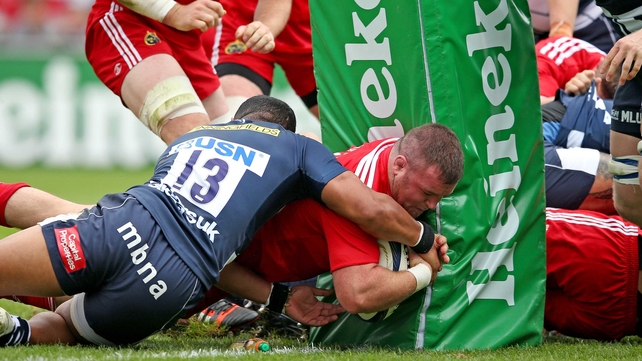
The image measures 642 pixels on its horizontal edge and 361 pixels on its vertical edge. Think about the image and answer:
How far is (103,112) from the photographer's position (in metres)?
12.5

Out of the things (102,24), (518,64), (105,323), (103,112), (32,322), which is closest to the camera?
(105,323)

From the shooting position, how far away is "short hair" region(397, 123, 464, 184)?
11.1ft

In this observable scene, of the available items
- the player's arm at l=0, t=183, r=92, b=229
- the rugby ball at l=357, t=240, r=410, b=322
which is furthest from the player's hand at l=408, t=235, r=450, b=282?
the player's arm at l=0, t=183, r=92, b=229

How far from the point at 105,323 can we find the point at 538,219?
191 centimetres

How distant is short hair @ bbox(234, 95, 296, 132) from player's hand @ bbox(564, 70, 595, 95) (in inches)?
85.6

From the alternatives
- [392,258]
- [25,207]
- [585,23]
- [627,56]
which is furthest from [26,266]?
[585,23]

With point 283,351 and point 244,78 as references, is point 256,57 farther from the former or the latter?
point 283,351

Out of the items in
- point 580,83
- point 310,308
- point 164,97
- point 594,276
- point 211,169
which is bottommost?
point 594,276

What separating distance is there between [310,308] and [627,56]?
1664mm

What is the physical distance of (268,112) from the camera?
393cm

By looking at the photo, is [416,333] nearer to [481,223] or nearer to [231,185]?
[481,223]

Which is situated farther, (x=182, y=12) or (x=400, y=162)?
(x=182, y=12)

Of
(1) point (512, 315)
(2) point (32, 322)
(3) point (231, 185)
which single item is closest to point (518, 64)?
(1) point (512, 315)

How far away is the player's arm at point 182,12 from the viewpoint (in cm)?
450
